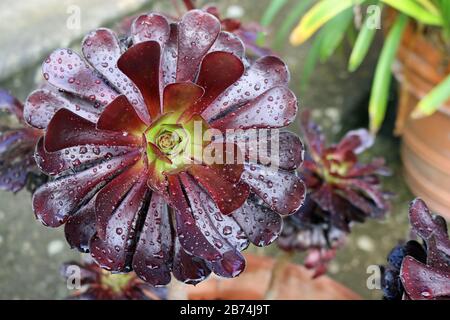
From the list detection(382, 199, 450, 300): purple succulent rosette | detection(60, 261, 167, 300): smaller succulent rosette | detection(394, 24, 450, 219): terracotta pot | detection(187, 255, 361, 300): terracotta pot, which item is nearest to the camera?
detection(382, 199, 450, 300): purple succulent rosette

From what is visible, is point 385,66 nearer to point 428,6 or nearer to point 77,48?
point 428,6

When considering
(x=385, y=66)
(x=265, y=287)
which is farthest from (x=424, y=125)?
(x=265, y=287)

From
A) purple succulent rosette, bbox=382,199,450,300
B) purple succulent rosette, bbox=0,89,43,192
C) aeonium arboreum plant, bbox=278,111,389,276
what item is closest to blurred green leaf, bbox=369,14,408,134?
aeonium arboreum plant, bbox=278,111,389,276

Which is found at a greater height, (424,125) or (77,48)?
(77,48)

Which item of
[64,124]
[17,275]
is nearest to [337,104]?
[17,275]

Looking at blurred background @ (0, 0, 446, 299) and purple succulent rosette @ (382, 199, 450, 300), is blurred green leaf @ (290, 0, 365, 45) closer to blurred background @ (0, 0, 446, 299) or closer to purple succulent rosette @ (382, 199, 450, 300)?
blurred background @ (0, 0, 446, 299)

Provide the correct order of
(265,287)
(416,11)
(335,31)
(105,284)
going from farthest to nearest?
(335,31) → (416,11) → (265,287) → (105,284)
